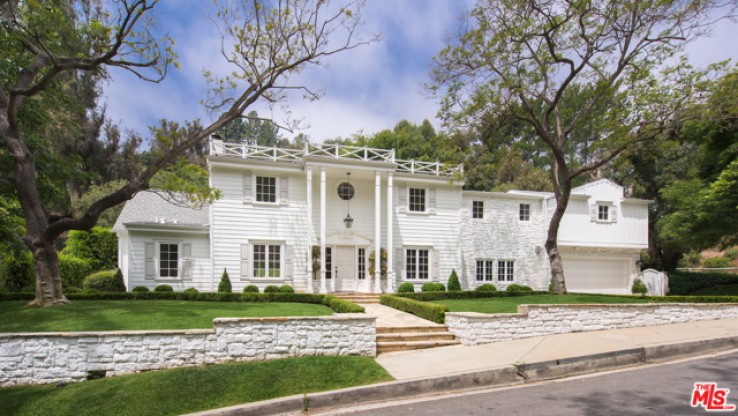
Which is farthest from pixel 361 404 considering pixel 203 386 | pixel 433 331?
pixel 433 331

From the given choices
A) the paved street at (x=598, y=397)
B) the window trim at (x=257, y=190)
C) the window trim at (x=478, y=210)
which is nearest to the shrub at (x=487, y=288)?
the window trim at (x=478, y=210)

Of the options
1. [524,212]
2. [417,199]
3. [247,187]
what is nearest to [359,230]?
[417,199]

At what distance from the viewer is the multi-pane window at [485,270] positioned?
20.5 metres

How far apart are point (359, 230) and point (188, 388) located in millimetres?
12842

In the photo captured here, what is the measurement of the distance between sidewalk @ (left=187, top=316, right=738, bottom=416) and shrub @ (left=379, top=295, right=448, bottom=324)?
4.08 feet

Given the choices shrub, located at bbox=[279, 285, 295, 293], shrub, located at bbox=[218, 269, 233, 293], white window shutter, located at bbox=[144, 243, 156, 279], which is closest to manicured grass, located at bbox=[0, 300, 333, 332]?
shrub, located at bbox=[218, 269, 233, 293]

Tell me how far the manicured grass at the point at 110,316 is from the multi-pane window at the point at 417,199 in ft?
31.9

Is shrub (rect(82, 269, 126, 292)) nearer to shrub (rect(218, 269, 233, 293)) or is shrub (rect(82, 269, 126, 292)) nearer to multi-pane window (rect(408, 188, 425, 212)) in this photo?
shrub (rect(218, 269, 233, 293))

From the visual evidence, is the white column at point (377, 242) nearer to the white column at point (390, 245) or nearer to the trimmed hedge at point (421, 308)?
the white column at point (390, 245)

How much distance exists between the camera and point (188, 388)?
21.0 feet

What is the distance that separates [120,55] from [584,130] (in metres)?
34.3

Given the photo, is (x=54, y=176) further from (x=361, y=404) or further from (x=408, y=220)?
(x=408, y=220)

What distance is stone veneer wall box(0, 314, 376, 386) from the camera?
7.05m

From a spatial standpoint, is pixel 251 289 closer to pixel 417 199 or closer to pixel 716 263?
pixel 417 199
